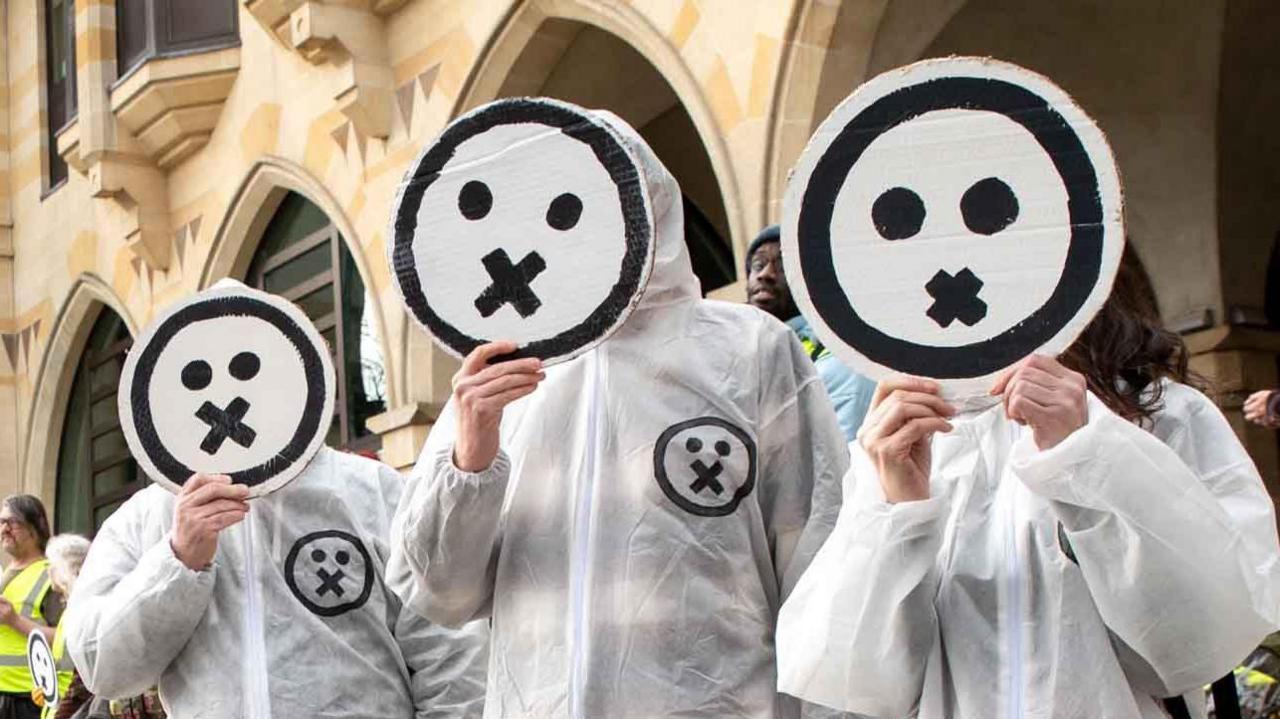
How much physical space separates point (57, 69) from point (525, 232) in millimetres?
14359

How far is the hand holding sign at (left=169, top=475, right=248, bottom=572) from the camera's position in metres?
3.89

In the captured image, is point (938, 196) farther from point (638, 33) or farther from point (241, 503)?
point (638, 33)

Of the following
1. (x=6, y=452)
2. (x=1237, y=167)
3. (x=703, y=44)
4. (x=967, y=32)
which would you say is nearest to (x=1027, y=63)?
(x=967, y=32)

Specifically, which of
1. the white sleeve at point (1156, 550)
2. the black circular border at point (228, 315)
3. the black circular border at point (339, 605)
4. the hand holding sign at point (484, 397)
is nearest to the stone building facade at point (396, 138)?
the black circular border at point (228, 315)

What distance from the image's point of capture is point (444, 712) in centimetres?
414

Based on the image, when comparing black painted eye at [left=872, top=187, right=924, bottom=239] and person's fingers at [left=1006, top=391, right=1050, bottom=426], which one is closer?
person's fingers at [left=1006, top=391, right=1050, bottom=426]

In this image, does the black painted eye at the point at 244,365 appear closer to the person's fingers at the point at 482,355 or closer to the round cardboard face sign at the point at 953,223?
the person's fingers at the point at 482,355

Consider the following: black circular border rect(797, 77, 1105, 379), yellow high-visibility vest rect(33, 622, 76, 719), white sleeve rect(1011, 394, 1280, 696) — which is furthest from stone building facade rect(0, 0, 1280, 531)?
white sleeve rect(1011, 394, 1280, 696)

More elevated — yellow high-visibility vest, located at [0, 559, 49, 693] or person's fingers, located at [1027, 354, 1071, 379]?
person's fingers, located at [1027, 354, 1071, 379]

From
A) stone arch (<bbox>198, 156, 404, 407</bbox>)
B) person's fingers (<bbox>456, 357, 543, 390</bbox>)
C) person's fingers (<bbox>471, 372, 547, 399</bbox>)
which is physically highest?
stone arch (<bbox>198, 156, 404, 407</bbox>)

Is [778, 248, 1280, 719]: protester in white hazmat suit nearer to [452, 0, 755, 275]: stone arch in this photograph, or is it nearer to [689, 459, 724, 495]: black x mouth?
[689, 459, 724, 495]: black x mouth

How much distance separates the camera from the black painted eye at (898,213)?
264cm

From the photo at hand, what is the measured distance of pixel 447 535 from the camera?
10.1 ft

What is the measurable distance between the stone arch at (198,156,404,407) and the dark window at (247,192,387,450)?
128 mm
